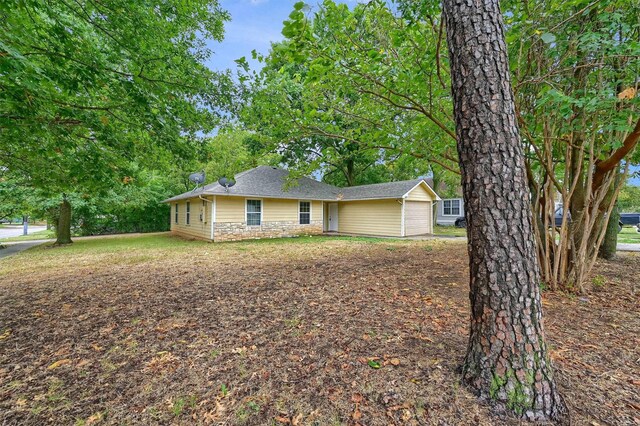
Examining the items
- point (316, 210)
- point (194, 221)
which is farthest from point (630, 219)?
point (194, 221)

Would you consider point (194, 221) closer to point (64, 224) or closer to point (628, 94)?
point (64, 224)

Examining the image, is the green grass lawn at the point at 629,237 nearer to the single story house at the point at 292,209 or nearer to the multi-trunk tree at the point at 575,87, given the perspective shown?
the single story house at the point at 292,209

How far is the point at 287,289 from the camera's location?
444cm

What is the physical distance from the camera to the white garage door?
14.3m

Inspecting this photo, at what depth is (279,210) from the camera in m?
13.8

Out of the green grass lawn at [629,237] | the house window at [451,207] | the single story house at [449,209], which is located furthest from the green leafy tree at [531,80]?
the house window at [451,207]

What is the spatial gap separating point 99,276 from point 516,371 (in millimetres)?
6709

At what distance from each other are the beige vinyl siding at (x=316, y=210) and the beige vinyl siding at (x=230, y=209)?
384cm

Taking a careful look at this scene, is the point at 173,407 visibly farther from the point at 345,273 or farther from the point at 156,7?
the point at 156,7

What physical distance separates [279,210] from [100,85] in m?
10.6

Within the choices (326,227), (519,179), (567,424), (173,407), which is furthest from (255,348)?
(326,227)

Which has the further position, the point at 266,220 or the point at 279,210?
the point at 279,210

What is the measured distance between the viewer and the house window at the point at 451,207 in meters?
23.0

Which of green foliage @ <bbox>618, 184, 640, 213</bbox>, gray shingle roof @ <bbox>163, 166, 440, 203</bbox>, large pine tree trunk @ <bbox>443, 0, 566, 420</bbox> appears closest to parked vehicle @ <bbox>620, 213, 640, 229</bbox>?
green foliage @ <bbox>618, 184, 640, 213</bbox>
